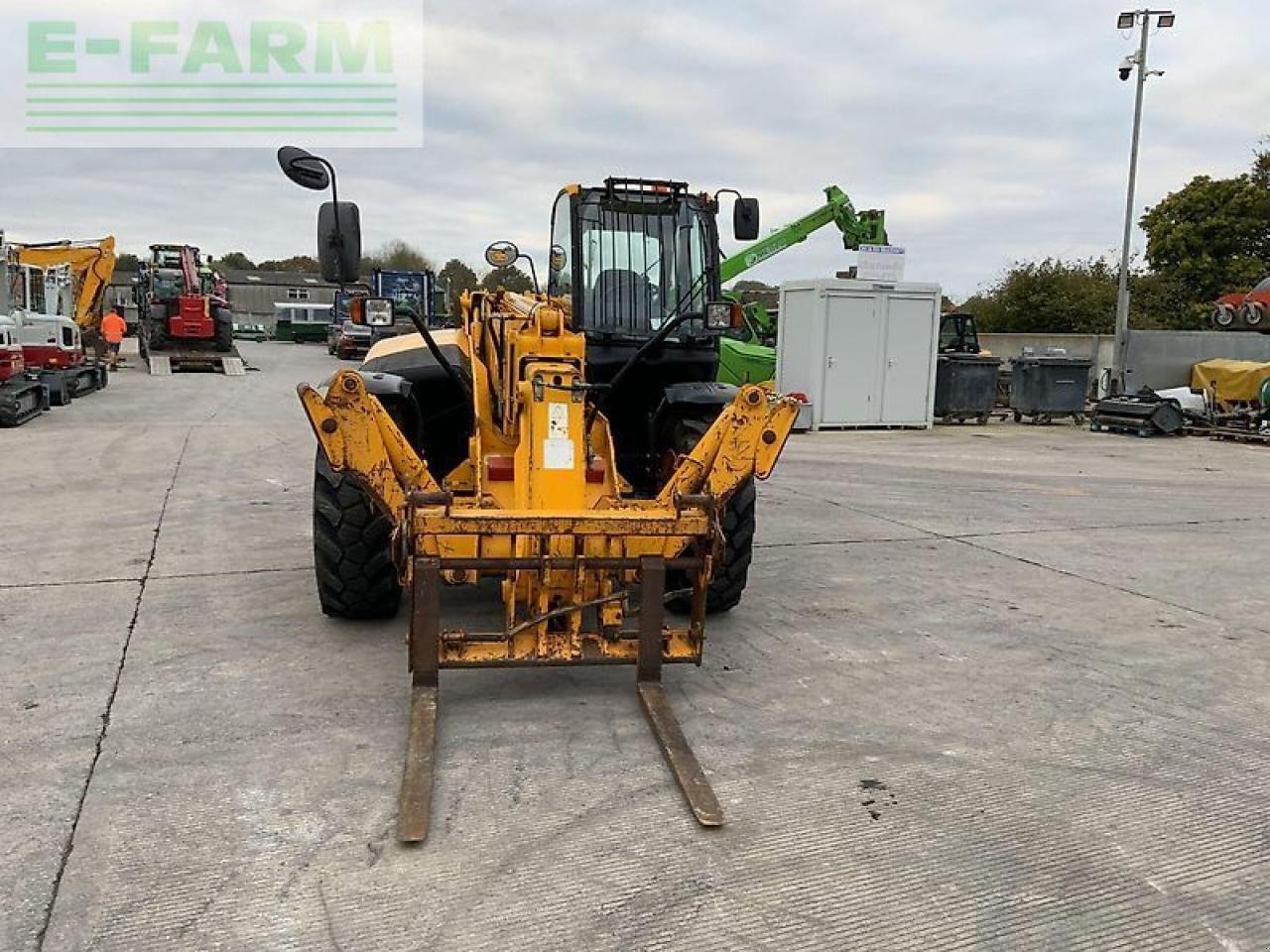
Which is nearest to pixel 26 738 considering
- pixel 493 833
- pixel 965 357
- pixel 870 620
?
pixel 493 833

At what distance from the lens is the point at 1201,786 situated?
3.79 m

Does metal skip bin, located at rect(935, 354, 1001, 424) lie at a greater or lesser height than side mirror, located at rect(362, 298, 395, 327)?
lesser

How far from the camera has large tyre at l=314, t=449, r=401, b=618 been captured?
5.04m

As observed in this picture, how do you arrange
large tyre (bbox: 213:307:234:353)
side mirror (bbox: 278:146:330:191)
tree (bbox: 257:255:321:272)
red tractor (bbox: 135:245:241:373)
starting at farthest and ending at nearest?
tree (bbox: 257:255:321:272) < large tyre (bbox: 213:307:234:353) < red tractor (bbox: 135:245:241:373) < side mirror (bbox: 278:146:330:191)

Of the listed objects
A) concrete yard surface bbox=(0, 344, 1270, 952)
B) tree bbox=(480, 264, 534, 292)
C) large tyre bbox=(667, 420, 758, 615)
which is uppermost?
tree bbox=(480, 264, 534, 292)

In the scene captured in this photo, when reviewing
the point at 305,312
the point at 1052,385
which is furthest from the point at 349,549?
the point at 305,312

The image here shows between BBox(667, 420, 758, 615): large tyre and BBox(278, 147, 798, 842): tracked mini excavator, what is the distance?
0.04 ft

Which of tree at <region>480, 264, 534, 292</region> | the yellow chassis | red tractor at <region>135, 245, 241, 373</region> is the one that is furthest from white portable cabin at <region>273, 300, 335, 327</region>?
the yellow chassis

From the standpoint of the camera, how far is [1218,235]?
31484 millimetres

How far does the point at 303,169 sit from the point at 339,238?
0.30 meters

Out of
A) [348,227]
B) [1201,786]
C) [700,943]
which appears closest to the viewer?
[700,943]

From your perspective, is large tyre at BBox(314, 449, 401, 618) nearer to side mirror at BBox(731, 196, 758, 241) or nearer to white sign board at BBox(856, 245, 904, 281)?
side mirror at BBox(731, 196, 758, 241)

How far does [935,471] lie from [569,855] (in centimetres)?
987

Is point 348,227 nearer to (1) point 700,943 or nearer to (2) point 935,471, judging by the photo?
(1) point 700,943
